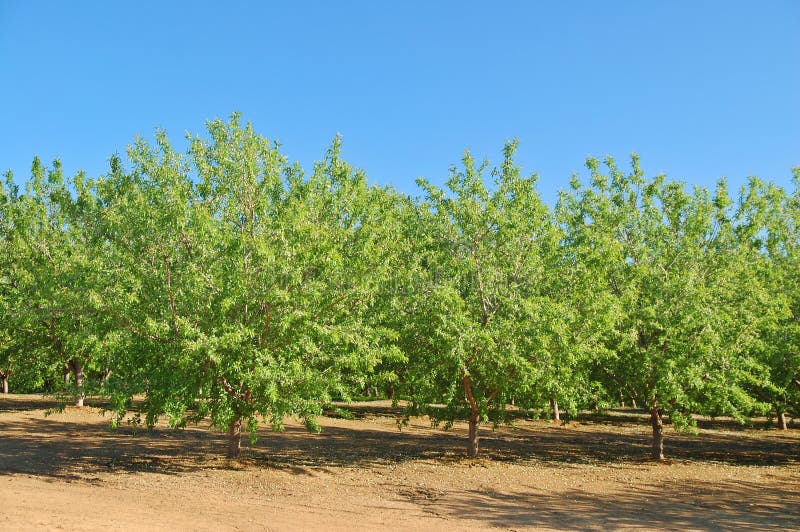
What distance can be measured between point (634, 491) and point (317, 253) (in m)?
10.1

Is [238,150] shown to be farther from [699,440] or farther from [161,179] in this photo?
[699,440]

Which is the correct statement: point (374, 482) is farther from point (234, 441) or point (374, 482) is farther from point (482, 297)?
point (482, 297)

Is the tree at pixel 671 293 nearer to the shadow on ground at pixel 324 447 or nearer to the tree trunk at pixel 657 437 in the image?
the tree trunk at pixel 657 437

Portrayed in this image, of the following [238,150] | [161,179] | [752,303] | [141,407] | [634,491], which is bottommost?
[634,491]

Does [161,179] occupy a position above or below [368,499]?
above

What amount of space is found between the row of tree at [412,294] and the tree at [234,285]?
0.05m

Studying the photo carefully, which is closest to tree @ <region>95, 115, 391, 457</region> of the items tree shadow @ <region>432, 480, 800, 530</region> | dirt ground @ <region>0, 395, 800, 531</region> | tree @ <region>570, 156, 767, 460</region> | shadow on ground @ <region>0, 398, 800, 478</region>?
dirt ground @ <region>0, 395, 800, 531</region>

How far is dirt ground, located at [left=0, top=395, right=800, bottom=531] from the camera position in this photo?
11703mm

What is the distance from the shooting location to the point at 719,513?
1312 cm

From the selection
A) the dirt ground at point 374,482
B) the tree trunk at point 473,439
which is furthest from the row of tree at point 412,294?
the dirt ground at point 374,482

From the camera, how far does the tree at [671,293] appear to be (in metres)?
18.4

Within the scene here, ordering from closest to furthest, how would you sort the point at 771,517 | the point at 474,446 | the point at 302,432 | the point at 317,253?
1. the point at 771,517
2. the point at 317,253
3. the point at 474,446
4. the point at 302,432

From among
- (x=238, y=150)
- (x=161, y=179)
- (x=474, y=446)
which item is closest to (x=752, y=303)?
(x=474, y=446)

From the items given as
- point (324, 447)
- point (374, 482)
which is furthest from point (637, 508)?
point (324, 447)
